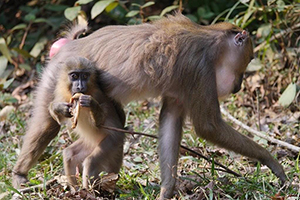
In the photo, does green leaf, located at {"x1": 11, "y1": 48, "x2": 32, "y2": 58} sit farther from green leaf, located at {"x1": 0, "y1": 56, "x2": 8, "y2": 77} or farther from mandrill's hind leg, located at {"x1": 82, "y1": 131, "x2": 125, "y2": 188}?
mandrill's hind leg, located at {"x1": 82, "y1": 131, "x2": 125, "y2": 188}

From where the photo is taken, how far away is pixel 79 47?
522 centimetres

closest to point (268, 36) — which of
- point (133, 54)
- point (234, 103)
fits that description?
point (234, 103)

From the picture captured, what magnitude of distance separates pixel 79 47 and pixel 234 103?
3.17 metres

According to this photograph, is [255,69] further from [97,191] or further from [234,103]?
[97,191]

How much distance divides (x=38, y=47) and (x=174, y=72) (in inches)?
197

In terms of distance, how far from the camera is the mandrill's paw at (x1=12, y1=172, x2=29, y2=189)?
5.39 meters

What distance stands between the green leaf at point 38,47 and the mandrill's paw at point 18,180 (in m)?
3.88

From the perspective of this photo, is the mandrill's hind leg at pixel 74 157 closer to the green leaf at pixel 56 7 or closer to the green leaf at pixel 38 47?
the green leaf at pixel 38 47

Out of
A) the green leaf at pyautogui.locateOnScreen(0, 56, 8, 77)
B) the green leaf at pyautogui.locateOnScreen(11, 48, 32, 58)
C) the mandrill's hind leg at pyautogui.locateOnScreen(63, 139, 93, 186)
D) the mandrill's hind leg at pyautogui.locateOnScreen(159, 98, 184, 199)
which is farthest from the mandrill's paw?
the green leaf at pyautogui.locateOnScreen(11, 48, 32, 58)

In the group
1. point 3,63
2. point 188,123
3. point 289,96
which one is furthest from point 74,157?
point 3,63

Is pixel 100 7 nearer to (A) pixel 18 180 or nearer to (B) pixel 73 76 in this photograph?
(B) pixel 73 76

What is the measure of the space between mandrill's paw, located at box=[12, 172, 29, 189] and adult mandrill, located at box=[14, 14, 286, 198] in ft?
2.21

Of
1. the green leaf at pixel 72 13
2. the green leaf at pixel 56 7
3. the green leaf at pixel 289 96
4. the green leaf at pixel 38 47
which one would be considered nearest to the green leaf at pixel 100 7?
the green leaf at pixel 72 13

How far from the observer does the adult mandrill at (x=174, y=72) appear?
4789 mm
